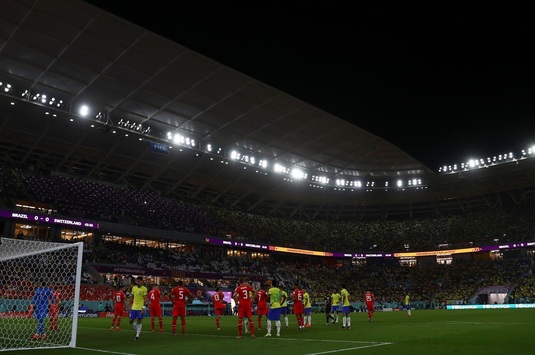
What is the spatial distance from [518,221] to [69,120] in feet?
205

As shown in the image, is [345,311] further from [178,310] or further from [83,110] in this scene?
[83,110]

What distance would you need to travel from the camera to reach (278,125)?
5072 centimetres

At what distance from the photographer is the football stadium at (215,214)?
20.7 meters

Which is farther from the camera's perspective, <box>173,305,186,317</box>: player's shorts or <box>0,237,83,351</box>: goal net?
<box>173,305,186,317</box>: player's shorts

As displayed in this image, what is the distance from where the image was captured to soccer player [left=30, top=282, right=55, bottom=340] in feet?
55.6

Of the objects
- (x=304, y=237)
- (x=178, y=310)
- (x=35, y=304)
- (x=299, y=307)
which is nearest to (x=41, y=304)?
(x=35, y=304)

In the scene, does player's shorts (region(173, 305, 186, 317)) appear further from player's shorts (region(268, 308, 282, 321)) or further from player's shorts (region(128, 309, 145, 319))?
player's shorts (region(268, 308, 282, 321))

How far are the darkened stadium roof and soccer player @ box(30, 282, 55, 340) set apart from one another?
21.2 m

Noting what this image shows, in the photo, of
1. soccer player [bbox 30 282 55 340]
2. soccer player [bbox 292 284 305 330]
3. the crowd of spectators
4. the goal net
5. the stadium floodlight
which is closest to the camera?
the goal net

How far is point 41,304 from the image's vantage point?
17.5 m

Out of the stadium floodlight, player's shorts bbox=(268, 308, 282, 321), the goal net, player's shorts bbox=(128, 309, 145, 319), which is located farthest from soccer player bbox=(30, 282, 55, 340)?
the stadium floodlight

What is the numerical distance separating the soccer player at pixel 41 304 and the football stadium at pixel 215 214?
4.1 inches

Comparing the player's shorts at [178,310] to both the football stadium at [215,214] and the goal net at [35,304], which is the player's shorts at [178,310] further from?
the goal net at [35,304]

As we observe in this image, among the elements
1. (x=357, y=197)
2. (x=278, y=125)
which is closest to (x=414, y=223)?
(x=357, y=197)
